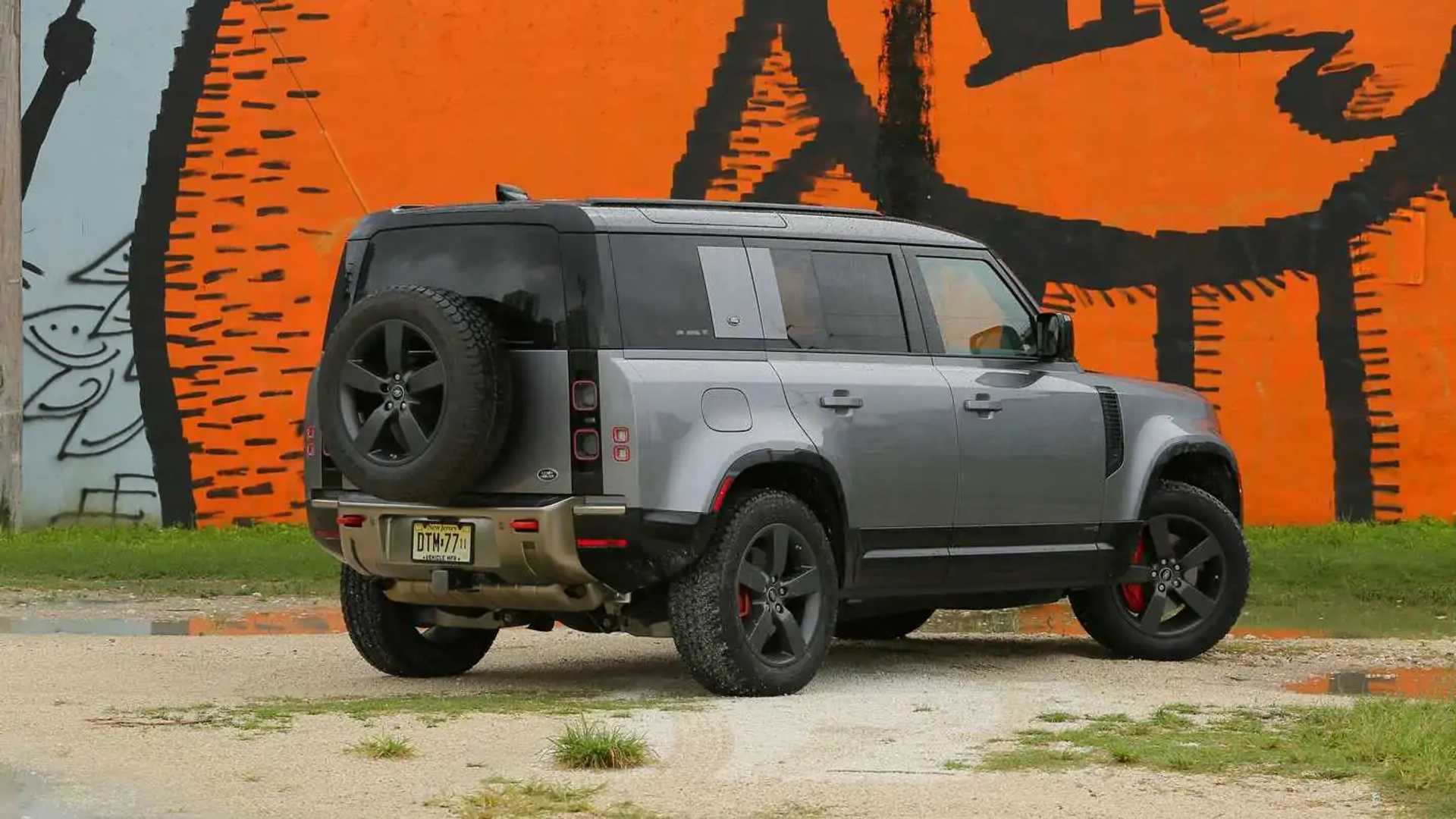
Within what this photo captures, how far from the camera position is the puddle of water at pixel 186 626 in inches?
450

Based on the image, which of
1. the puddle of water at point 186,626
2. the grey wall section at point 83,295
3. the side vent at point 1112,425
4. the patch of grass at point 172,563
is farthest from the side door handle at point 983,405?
the grey wall section at point 83,295

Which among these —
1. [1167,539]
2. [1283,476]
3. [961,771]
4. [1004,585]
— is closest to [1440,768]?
[961,771]

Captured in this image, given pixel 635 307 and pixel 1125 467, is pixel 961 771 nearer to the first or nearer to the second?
pixel 635 307

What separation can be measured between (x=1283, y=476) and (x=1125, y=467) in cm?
679

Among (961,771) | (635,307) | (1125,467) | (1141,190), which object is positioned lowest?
(961,771)

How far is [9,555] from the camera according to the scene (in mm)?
14828

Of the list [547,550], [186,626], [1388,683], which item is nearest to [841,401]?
[547,550]

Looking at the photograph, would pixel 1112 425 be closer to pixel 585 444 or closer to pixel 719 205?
pixel 719 205

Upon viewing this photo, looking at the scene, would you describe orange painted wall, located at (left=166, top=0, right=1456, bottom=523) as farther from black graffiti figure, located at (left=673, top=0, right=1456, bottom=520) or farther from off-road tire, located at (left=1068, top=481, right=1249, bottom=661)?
off-road tire, located at (left=1068, top=481, right=1249, bottom=661)

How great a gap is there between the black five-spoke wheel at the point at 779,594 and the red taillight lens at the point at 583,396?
2.80 ft

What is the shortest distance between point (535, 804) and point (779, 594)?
2704 mm

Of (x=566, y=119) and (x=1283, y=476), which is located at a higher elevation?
(x=566, y=119)

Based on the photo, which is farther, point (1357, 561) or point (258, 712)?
point (1357, 561)

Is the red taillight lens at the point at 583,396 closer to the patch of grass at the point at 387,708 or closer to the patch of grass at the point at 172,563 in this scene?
the patch of grass at the point at 387,708
